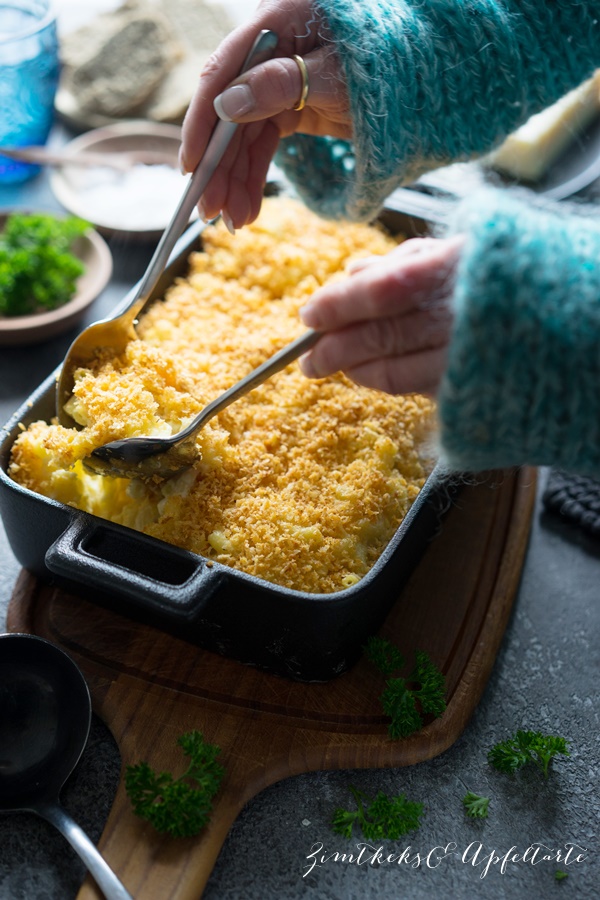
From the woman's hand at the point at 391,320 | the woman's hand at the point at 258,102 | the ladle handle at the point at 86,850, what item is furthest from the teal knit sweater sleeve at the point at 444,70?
the ladle handle at the point at 86,850

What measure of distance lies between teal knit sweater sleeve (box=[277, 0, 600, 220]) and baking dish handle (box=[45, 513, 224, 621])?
64 cm

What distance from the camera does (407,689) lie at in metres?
1.14

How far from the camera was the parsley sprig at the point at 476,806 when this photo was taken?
3.44 ft

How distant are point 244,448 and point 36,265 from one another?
2.19 ft

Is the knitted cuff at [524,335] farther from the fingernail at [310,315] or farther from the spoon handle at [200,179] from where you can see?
the spoon handle at [200,179]

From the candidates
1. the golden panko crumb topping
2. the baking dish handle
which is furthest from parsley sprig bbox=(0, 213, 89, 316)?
the baking dish handle

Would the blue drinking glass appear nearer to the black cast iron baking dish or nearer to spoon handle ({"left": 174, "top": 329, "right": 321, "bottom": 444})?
the black cast iron baking dish

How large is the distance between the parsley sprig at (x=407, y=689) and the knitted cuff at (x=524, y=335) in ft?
1.24

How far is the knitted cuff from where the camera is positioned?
0.85 meters

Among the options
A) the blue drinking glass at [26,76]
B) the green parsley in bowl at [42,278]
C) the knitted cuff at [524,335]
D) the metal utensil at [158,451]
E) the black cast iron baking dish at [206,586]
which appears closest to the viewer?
the knitted cuff at [524,335]

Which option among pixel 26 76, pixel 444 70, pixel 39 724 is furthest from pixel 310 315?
pixel 26 76

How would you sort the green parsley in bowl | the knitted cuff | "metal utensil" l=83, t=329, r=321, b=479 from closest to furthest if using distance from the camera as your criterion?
the knitted cuff < "metal utensil" l=83, t=329, r=321, b=479 < the green parsley in bowl

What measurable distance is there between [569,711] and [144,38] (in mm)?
1826

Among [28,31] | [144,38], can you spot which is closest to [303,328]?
[28,31]
